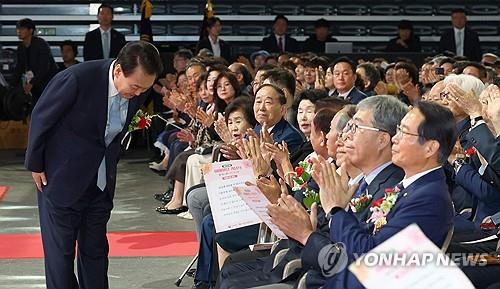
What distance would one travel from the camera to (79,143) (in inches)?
196

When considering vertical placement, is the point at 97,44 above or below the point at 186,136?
above

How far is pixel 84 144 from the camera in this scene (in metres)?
Result: 4.99

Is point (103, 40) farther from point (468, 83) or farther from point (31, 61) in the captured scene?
point (468, 83)

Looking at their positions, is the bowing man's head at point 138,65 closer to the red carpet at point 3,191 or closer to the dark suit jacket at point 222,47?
the red carpet at point 3,191

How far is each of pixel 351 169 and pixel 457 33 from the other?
963cm

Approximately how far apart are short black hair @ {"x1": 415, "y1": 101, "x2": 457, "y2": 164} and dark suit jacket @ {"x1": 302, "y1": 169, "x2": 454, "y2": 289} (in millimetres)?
112

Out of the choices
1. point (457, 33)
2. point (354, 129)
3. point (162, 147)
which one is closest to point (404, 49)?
point (457, 33)

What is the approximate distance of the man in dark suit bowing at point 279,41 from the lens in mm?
14000

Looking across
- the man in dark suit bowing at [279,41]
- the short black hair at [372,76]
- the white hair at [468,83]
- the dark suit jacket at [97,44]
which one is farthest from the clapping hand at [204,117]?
the man in dark suit bowing at [279,41]

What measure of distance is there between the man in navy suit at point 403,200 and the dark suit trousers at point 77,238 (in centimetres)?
160

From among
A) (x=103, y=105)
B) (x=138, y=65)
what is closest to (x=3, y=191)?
(x=103, y=105)

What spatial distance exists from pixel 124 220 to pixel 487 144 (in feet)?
13.2

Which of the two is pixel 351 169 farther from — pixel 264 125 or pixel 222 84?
pixel 222 84

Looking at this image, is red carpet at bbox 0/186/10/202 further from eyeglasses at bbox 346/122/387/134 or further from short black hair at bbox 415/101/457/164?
short black hair at bbox 415/101/457/164
